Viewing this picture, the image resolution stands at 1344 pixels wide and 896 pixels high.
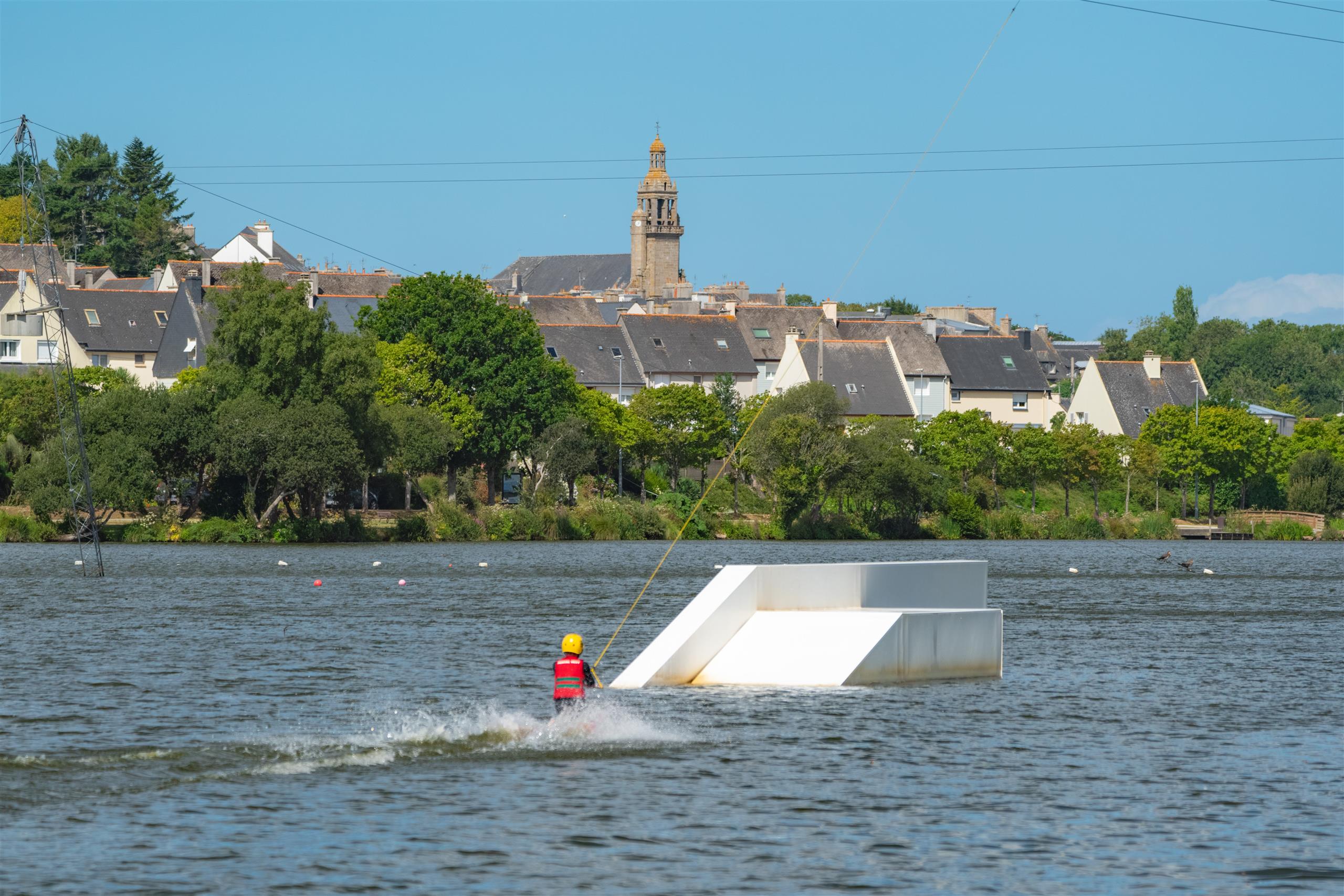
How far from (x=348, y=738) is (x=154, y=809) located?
430 centimetres

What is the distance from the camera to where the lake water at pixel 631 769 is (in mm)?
14914

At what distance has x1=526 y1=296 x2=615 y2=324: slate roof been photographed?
13162 centimetres

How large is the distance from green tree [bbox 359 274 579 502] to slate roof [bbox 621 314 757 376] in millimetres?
29467

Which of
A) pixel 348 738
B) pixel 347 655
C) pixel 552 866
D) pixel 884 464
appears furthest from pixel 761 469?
pixel 552 866

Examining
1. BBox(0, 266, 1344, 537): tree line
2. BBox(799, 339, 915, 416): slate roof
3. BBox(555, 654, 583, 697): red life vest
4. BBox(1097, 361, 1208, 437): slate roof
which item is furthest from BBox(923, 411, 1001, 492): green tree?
BBox(555, 654, 583, 697): red life vest

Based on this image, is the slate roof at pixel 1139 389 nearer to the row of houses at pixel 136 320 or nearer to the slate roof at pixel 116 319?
the row of houses at pixel 136 320

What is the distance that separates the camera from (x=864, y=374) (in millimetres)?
121875

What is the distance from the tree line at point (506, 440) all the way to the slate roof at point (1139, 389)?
25.0 ft

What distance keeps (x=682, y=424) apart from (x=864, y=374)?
84.3 ft

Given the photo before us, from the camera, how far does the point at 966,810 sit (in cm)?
1747

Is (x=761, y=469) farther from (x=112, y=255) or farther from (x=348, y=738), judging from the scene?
(x=112, y=255)

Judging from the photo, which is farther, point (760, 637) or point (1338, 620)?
point (1338, 620)

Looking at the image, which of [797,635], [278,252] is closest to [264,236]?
[278,252]

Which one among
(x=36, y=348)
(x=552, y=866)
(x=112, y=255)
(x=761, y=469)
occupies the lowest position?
(x=552, y=866)
